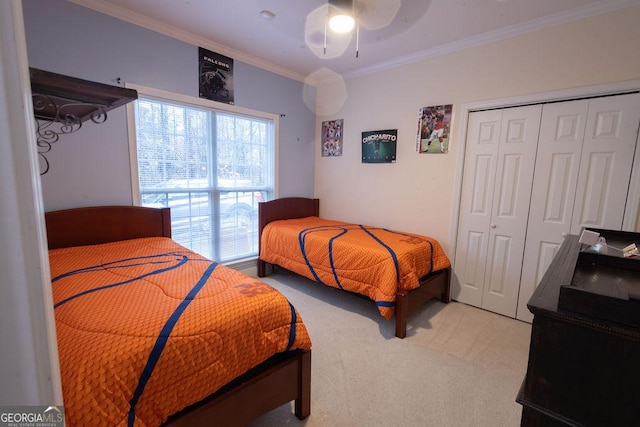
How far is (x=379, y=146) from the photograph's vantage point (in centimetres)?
344

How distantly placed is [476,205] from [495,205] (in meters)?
0.16

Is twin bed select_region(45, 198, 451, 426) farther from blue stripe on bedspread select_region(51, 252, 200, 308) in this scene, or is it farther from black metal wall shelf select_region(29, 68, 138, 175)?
black metal wall shelf select_region(29, 68, 138, 175)

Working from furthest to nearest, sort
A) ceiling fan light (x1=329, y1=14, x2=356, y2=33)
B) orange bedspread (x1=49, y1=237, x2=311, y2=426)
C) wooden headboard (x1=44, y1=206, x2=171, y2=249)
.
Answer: wooden headboard (x1=44, y1=206, x2=171, y2=249) → ceiling fan light (x1=329, y1=14, x2=356, y2=33) → orange bedspread (x1=49, y1=237, x2=311, y2=426)

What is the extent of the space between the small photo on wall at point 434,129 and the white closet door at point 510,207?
0.49 meters

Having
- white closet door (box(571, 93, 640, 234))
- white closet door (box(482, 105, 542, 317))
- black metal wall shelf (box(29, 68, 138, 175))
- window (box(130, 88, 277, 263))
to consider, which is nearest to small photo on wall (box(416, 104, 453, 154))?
white closet door (box(482, 105, 542, 317))

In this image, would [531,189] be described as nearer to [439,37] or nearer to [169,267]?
[439,37]

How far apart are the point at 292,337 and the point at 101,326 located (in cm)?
81

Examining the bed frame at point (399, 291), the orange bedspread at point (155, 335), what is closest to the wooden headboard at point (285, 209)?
the bed frame at point (399, 291)

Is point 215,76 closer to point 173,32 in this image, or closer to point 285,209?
point 173,32

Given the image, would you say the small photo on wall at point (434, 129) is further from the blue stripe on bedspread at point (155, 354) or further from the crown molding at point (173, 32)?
the blue stripe on bedspread at point (155, 354)

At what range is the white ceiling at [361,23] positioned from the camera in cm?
218

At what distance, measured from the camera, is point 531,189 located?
2521 millimetres

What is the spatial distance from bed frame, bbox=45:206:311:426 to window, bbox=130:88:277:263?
51 cm

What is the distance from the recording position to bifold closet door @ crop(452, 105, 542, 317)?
8.36ft
